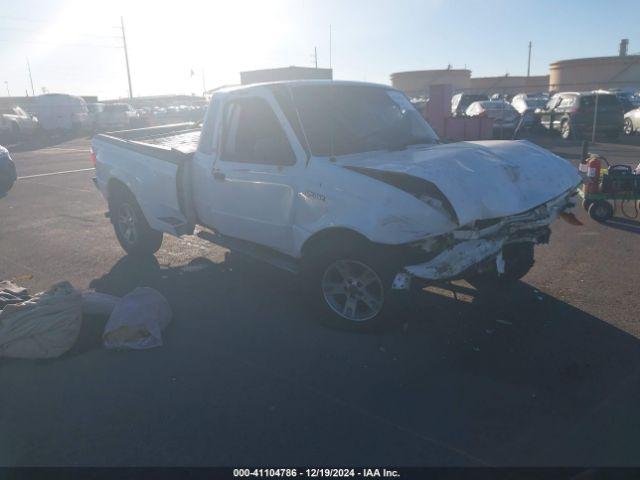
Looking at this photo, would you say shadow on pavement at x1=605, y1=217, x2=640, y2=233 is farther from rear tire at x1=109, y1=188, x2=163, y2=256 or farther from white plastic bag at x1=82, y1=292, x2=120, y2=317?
white plastic bag at x1=82, y1=292, x2=120, y2=317

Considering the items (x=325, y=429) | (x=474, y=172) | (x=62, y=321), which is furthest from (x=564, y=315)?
(x=62, y=321)

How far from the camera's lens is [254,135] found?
547 centimetres

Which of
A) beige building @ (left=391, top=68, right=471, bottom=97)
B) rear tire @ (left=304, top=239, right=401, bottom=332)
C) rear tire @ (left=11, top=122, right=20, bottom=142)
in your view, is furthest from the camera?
beige building @ (left=391, top=68, right=471, bottom=97)

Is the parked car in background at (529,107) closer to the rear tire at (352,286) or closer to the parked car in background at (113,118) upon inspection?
the rear tire at (352,286)

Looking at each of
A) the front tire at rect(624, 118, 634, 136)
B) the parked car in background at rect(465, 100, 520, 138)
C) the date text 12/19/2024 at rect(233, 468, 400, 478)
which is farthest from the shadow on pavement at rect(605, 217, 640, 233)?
the front tire at rect(624, 118, 634, 136)

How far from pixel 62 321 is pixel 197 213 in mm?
2130

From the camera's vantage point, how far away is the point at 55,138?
31.8 m

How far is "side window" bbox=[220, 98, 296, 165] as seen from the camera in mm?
4973

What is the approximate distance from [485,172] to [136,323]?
10.1 ft

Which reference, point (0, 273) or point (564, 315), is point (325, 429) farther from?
point (0, 273)

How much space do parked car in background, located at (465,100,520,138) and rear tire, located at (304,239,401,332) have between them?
45.2 ft

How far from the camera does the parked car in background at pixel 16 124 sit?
27922 mm

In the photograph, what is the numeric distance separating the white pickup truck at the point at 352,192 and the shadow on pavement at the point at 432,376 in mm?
454

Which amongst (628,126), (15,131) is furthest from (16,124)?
(628,126)
